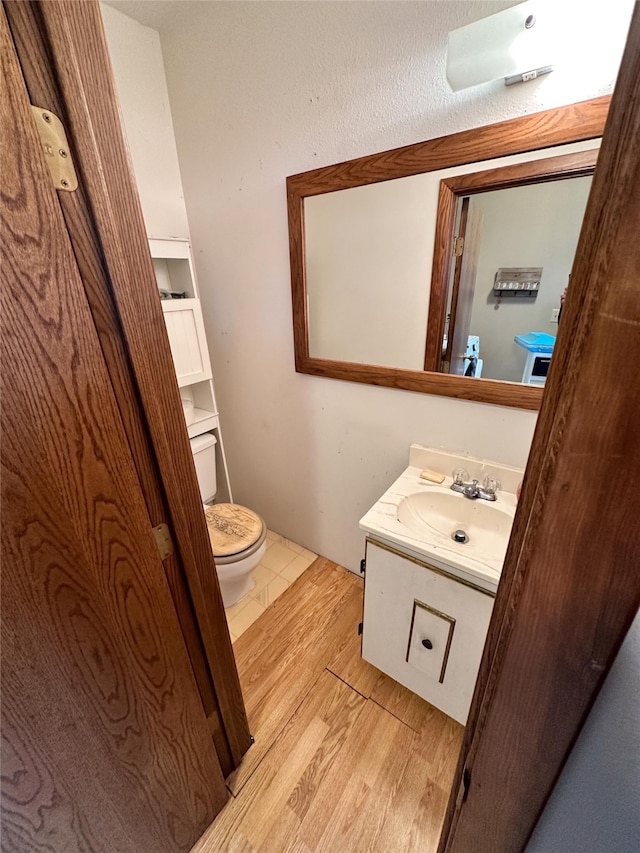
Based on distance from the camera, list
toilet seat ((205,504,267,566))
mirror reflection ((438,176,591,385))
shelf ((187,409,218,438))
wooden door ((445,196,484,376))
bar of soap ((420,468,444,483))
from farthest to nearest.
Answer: shelf ((187,409,218,438)) < toilet seat ((205,504,267,566)) < bar of soap ((420,468,444,483)) < wooden door ((445,196,484,376)) < mirror reflection ((438,176,591,385))

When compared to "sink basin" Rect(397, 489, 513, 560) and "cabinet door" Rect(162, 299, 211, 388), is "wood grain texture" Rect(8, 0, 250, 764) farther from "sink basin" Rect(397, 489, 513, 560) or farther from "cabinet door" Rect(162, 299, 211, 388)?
"cabinet door" Rect(162, 299, 211, 388)

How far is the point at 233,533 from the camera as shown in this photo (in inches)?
61.4

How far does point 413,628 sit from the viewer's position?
112cm

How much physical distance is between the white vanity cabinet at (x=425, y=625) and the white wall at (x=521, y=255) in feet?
2.21

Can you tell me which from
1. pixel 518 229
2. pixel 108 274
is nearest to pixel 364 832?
pixel 108 274

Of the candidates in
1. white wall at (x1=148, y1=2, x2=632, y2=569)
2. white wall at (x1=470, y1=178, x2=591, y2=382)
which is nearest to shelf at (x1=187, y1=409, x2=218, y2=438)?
white wall at (x1=148, y1=2, x2=632, y2=569)

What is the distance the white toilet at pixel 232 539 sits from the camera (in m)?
1.47

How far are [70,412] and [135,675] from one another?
0.54 metres

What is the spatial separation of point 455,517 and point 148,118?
2.04 m

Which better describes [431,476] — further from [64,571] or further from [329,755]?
[64,571]

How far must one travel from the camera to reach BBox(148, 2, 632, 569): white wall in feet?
3.15

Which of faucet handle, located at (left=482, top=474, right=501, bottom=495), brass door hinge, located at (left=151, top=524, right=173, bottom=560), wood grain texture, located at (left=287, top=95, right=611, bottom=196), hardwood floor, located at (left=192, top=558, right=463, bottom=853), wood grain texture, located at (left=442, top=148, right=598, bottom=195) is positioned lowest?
hardwood floor, located at (left=192, top=558, right=463, bottom=853)

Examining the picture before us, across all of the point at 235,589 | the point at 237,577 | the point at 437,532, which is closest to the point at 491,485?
the point at 437,532

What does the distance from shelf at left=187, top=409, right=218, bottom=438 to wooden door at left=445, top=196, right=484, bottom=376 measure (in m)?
1.26
